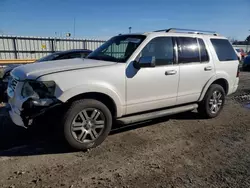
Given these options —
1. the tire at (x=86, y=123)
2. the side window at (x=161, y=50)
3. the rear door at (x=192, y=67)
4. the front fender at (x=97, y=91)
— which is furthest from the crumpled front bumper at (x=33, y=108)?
the rear door at (x=192, y=67)

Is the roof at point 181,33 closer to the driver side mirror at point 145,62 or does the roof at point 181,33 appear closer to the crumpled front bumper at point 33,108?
the driver side mirror at point 145,62

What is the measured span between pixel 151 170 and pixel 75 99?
1.58 m

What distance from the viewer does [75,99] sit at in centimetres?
348

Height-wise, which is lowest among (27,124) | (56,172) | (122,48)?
(56,172)

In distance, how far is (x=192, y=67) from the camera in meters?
4.62

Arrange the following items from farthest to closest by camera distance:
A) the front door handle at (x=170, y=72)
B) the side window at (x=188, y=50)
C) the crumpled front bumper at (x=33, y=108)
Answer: the side window at (x=188, y=50), the front door handle at (x=170, y=72), the crumpled front bumper at (x=33, y=108)

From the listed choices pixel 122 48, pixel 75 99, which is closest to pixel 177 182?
pixel 75 99

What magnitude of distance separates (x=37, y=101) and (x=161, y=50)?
2455 millimetres

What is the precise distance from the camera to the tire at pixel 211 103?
5117 mm

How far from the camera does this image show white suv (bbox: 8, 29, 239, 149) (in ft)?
10.7

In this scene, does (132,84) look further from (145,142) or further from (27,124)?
(27,124)

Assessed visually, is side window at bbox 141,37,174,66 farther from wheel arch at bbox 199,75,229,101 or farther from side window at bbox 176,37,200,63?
wheel arch at bbox 199,75,229,101

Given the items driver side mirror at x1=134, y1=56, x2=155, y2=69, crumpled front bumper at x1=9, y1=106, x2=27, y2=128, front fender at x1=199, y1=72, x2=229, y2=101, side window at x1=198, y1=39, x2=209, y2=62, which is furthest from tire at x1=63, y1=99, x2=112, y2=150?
side window at x1=198, y1=39, x2=209, y2=62

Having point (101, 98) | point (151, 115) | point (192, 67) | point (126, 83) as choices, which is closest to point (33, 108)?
point (101, 98)
